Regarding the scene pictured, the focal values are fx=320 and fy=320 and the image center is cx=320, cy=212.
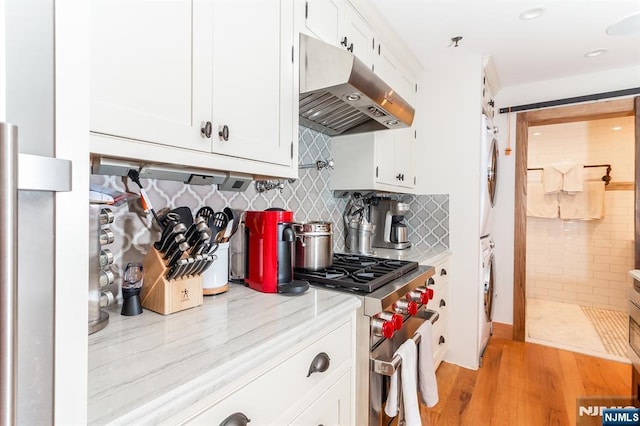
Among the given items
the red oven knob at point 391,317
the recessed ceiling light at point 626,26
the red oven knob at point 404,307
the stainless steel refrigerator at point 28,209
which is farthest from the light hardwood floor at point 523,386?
the recessed ceiling light at point 626,26

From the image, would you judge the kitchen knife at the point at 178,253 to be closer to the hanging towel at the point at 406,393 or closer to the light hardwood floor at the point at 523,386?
the hanging towel at the point at 406,393

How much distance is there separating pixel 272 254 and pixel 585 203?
4471 mm

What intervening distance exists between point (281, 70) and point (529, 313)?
163 inches

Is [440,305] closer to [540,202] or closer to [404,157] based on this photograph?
[404,157]

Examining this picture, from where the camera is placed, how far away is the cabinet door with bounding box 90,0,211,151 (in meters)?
0.73

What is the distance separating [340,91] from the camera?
53.3 inches

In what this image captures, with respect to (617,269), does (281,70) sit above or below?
above

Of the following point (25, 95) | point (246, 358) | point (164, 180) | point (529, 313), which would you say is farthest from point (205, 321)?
point (529, 313)

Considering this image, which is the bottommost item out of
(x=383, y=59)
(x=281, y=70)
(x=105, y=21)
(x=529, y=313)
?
(x=529, y=313)

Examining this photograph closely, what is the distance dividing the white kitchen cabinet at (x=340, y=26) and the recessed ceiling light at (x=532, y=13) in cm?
92

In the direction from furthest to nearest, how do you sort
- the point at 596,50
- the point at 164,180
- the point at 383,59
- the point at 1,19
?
1. the point at 596,50
2. the point at 383,59
3. the point at 164,180
4. the point at 1,19

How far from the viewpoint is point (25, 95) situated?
34cm

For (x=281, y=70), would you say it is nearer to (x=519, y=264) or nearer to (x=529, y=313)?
(x=519, y=264)

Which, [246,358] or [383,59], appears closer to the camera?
[246,358]
